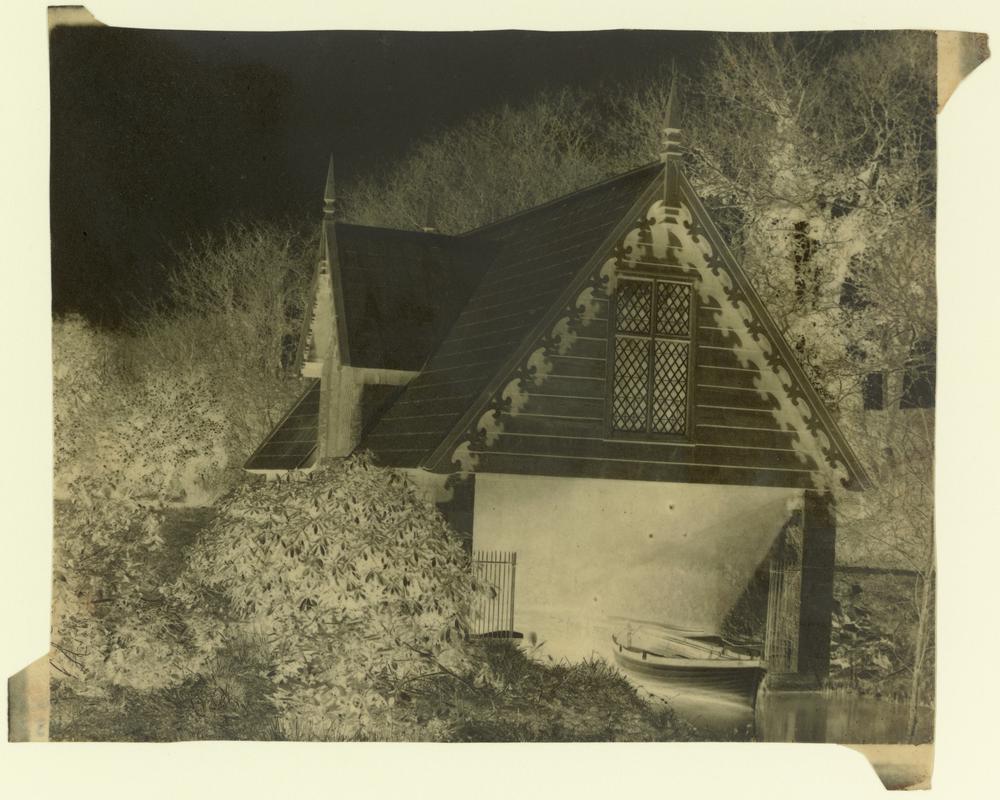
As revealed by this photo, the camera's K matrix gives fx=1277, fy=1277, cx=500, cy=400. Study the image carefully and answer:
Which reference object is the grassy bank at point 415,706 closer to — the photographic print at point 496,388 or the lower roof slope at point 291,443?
the photographic print at point 496,388

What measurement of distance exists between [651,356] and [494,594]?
2.02m

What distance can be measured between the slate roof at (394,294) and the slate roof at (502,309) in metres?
0.13

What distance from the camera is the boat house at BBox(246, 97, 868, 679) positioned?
8945 millimetres

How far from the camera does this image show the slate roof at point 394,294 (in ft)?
30.4

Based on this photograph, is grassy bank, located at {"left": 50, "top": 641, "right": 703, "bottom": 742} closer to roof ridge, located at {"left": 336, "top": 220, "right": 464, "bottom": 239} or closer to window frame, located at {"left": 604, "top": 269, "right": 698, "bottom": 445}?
window frame, located at {"left": 604, "top": 269, "right": 698, "bottom": 445}

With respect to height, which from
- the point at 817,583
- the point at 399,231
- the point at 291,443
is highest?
the point at 399,231

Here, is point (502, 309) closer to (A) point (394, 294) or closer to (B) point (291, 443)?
(A) point (394, 294)

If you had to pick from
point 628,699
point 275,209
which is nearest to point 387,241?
point 275,209

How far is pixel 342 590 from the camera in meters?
8.95

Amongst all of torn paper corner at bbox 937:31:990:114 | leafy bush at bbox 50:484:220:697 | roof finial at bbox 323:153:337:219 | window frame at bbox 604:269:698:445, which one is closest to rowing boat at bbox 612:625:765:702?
window frame at bbox 604:269:698:445

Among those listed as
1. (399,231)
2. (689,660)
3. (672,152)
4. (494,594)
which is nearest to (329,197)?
(399,231)

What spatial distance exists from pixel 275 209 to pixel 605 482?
3100 millimetres

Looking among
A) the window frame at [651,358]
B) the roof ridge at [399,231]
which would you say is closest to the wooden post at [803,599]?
the window frame at [651,358]

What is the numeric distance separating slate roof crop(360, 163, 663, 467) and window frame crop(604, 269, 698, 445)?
16.0 inches
